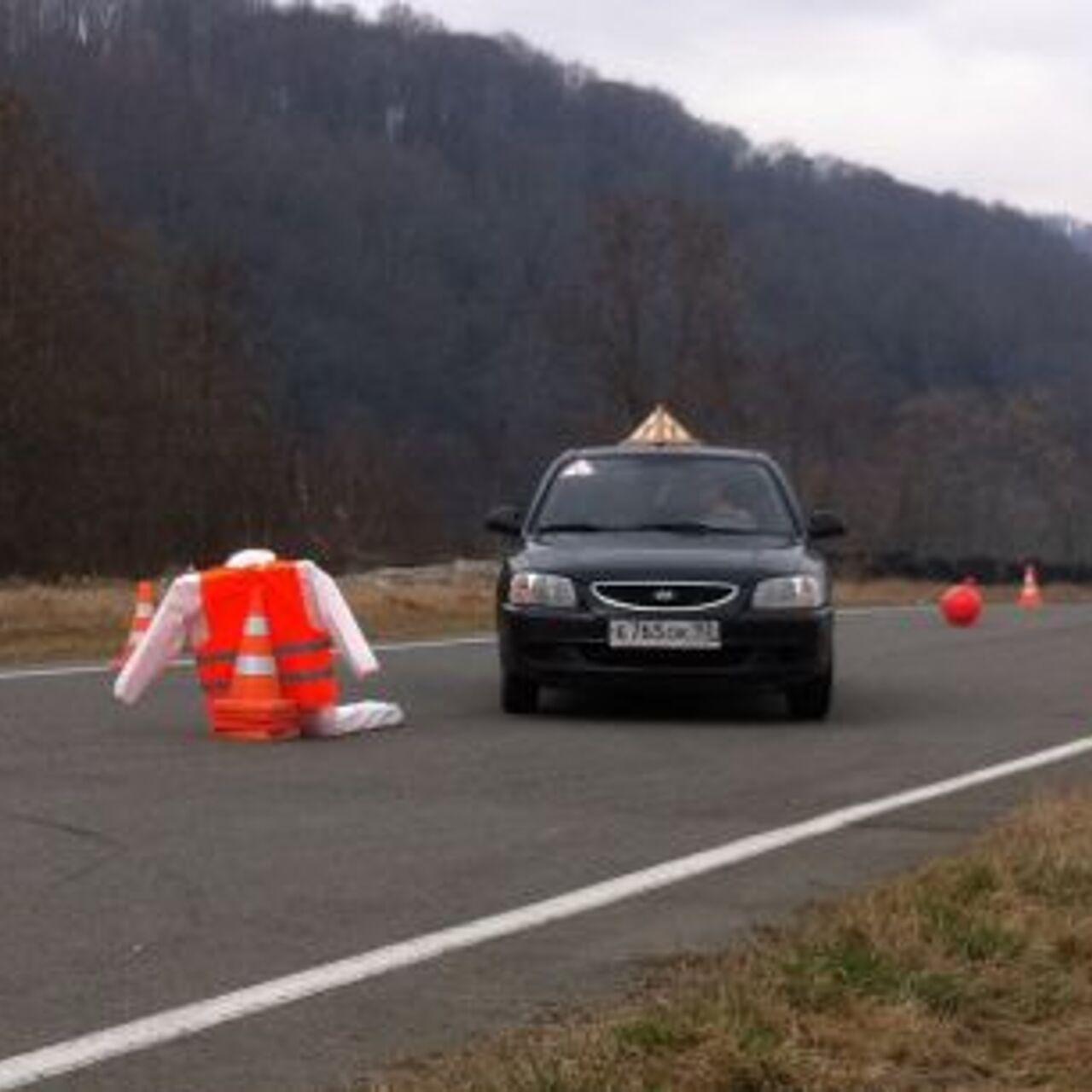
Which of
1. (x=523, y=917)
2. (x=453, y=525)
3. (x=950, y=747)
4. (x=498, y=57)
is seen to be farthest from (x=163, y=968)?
(x=498, y=57)

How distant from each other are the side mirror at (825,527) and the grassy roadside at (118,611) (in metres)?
6.16

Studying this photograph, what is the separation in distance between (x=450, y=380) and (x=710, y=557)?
3112 inches

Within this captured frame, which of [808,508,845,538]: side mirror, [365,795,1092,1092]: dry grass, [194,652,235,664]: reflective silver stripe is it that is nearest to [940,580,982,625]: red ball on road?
[808,508,845,538]: side mirror

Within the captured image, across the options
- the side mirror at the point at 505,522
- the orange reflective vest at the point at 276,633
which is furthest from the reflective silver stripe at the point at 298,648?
the side mirror at the point at 505,522

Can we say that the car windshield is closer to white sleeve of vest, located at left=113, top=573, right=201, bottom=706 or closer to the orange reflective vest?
the orange reflective vest

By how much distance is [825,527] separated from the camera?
42.3 feet

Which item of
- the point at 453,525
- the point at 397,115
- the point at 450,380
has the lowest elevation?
the point at 453,525

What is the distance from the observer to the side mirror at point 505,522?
42.1 ft

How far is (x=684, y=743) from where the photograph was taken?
1101cm

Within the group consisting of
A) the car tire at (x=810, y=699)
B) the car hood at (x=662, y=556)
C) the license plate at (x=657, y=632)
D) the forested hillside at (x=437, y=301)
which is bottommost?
the car tire at (x=810, y=699)

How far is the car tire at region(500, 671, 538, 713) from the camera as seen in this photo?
39.3 ft

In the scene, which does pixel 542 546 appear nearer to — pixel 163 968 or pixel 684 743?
pixel 684 743

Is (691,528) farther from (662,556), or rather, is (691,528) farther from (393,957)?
(393,957)

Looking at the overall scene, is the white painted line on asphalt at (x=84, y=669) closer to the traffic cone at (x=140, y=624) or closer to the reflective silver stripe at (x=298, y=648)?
the traffic cone at (x=140, y=624)
